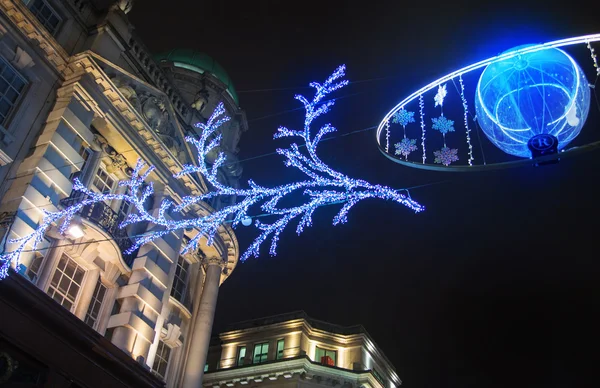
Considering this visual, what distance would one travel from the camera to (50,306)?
1641cm

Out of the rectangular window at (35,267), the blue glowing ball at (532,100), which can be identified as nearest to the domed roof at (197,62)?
the rectangular window at (35,267)

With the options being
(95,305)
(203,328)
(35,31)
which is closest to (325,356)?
(203,328)

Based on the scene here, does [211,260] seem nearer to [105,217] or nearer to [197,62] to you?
[105,217]

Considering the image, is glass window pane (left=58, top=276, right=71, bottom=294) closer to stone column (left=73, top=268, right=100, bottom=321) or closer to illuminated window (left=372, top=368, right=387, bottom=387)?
stone column (left=73, top=268, right=100, bottom=321)

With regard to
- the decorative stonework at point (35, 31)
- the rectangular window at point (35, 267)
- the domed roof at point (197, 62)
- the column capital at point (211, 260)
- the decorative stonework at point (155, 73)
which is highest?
the domed roof at point (197, 62)

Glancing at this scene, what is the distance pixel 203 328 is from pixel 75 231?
30.2ft

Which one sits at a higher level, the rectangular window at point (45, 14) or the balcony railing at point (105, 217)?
the rectangular window at point (45, 14)

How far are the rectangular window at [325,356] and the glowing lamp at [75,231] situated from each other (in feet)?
87.1

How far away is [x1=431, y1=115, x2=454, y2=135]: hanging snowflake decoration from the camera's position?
14.6 metres

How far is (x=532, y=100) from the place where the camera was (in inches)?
483

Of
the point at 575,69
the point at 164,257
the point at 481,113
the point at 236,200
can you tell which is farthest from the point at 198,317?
the point at 575,69

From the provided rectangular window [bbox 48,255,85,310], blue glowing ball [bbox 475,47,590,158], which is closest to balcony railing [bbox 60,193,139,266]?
rectangular window [bbox 48,255,85,310]

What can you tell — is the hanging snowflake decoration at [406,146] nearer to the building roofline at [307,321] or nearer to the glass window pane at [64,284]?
the glass window pane at [64,284]

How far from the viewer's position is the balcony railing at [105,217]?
2000 centimetres
